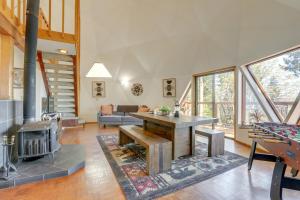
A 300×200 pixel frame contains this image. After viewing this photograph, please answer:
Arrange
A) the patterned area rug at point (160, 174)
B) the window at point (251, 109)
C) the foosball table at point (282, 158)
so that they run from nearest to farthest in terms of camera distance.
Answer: the foosball table at point (282, 158), the patterned area rug at point (160, 174), the window at point (251, 109)

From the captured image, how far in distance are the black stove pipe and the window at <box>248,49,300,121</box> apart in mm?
4629

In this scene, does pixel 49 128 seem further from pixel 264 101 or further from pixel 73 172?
pixel 264 101

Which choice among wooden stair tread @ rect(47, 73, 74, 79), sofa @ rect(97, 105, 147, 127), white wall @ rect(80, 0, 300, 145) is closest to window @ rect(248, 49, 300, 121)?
white wall @ rect(80, 0, 300, 145)

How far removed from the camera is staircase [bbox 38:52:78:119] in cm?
493

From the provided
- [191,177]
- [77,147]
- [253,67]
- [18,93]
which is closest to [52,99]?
[18,93]

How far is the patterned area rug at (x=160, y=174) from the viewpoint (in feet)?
6.98

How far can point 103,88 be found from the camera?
7773mm

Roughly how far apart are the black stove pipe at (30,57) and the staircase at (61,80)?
6.52 ft

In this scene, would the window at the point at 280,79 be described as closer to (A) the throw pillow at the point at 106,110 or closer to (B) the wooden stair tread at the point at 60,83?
(A) the throw pillow at the point at 106,110

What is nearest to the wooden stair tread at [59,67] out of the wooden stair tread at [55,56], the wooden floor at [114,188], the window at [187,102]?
the wooden stair tread at [55,56]

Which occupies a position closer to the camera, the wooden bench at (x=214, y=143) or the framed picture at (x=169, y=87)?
the wooden bench at (x=214, y=143)

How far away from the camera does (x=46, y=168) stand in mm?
2527

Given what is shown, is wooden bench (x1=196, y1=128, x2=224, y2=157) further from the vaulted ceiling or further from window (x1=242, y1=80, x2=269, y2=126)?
the vaulted ceiling

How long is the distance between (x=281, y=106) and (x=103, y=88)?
21.2ft
